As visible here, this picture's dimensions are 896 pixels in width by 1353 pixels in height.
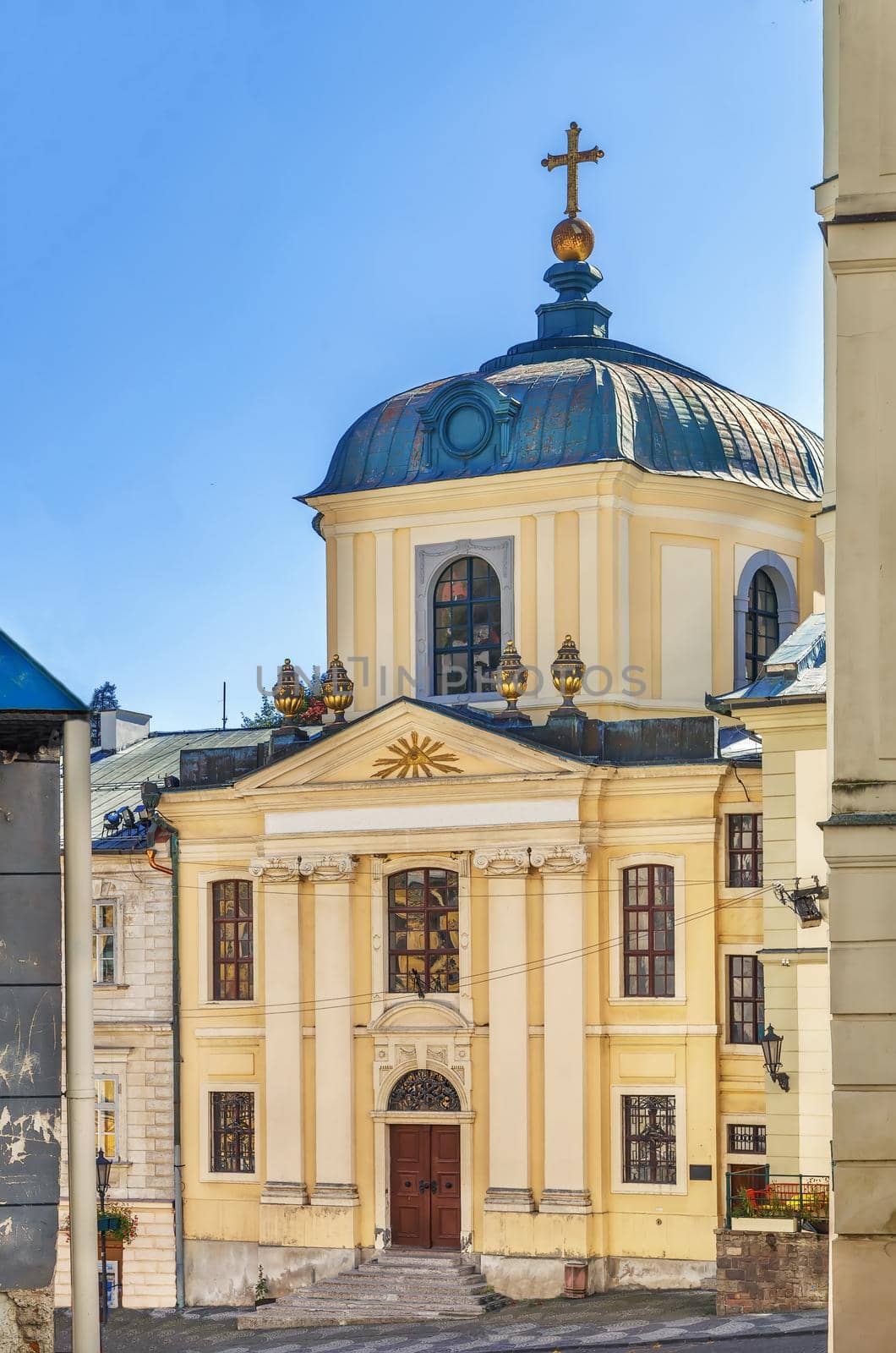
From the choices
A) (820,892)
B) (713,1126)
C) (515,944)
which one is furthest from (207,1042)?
(820,892)

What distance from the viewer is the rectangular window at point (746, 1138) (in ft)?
123

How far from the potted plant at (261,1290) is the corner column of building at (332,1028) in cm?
163

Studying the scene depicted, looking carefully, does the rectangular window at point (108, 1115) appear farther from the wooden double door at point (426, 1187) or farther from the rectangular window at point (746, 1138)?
the rectangular window at point (746, 1138)

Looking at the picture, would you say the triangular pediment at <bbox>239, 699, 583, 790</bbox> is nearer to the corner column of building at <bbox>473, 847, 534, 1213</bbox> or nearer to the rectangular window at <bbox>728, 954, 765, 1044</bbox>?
the corner column of building at <bbox>473, 847, 534, 1213</bbox>

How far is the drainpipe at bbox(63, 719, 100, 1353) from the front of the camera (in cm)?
1120

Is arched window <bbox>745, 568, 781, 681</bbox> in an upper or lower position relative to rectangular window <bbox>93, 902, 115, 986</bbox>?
upper

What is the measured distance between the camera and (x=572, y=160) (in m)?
45.0

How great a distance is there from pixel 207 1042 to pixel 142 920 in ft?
8.50

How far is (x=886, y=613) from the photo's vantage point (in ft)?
47.3

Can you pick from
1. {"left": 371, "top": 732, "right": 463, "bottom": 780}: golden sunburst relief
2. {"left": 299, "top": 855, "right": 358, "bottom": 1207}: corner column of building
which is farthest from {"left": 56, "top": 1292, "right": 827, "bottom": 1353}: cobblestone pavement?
{"left": 371, "top": 732, "right": 463, "bottom": 780}: golden sunburst relief

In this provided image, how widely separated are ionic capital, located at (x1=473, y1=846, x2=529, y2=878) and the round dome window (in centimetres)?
786

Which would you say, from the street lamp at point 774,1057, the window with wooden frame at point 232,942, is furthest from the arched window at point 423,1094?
the street lamp at point 774,1057

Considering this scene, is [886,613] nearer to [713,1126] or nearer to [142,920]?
[713,1126]

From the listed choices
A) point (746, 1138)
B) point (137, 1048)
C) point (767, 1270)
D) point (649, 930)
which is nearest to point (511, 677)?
point (649, 930)
